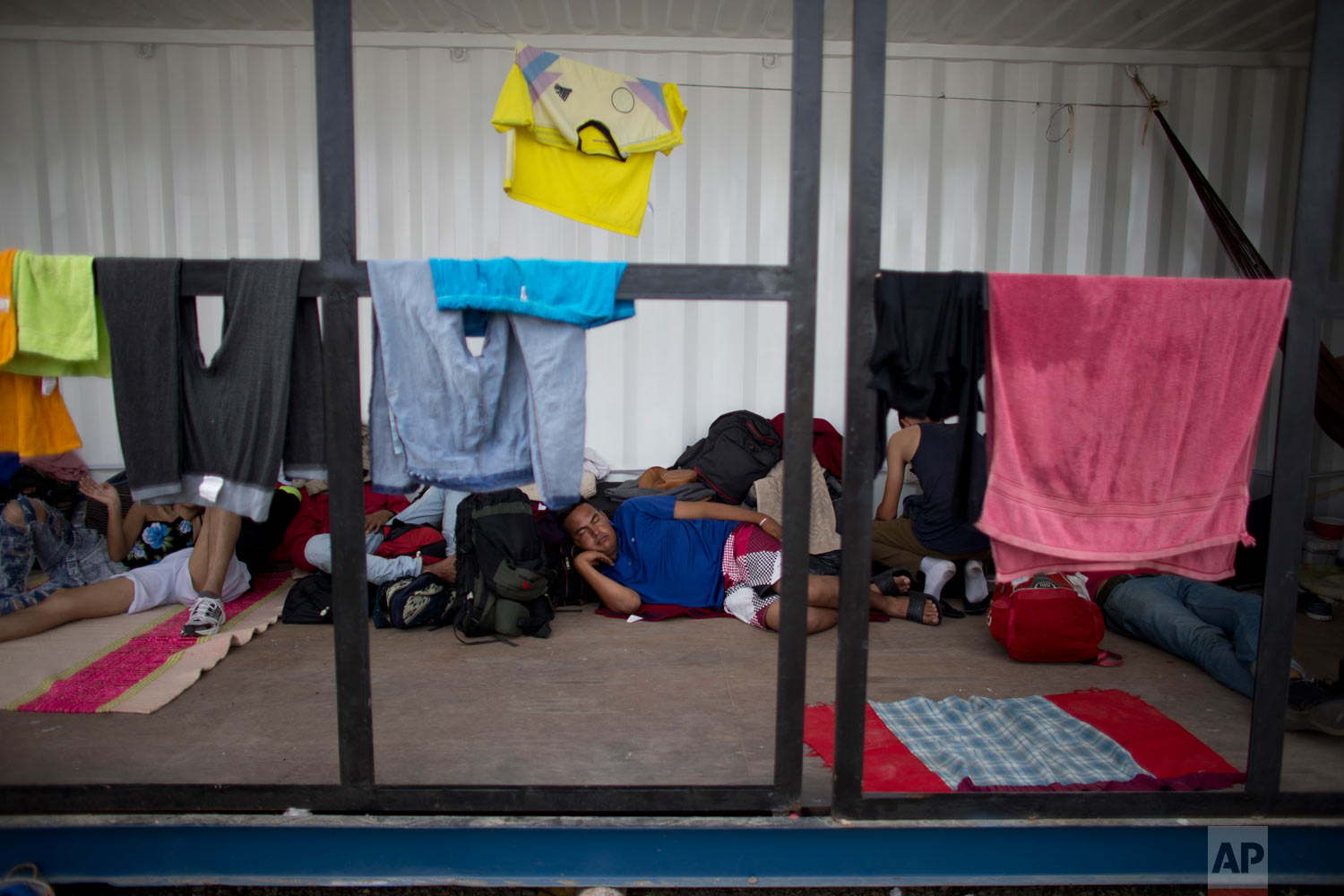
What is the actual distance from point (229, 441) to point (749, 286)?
4.95ft

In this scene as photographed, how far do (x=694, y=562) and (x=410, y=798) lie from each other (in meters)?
2.45

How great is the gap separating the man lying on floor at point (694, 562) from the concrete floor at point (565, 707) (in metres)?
0.17

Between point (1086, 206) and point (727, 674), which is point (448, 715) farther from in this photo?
point (1086, 206)

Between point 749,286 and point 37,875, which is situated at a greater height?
point 749,286

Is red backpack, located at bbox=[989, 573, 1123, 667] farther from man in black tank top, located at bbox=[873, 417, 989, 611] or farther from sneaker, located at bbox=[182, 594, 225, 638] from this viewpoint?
sneaker, located at bbox=[182, 594, 225, 638]

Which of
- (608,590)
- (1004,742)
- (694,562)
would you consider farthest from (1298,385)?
(608,590)

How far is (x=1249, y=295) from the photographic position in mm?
2227

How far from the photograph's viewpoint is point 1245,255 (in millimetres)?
4895

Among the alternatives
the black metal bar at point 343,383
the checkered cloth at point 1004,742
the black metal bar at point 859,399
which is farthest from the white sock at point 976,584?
the black metal bar at point 343,383

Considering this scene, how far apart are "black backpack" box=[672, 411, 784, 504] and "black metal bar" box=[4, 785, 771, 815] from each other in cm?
300

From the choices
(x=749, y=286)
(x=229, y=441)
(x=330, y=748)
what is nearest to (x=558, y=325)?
(x=749, y=286)

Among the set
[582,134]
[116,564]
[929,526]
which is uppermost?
[582,134]

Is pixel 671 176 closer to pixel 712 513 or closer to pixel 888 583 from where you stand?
pixel 712 513

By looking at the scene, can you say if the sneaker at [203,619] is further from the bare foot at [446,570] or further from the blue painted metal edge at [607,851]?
the blue painted metal edge at [607,851]
